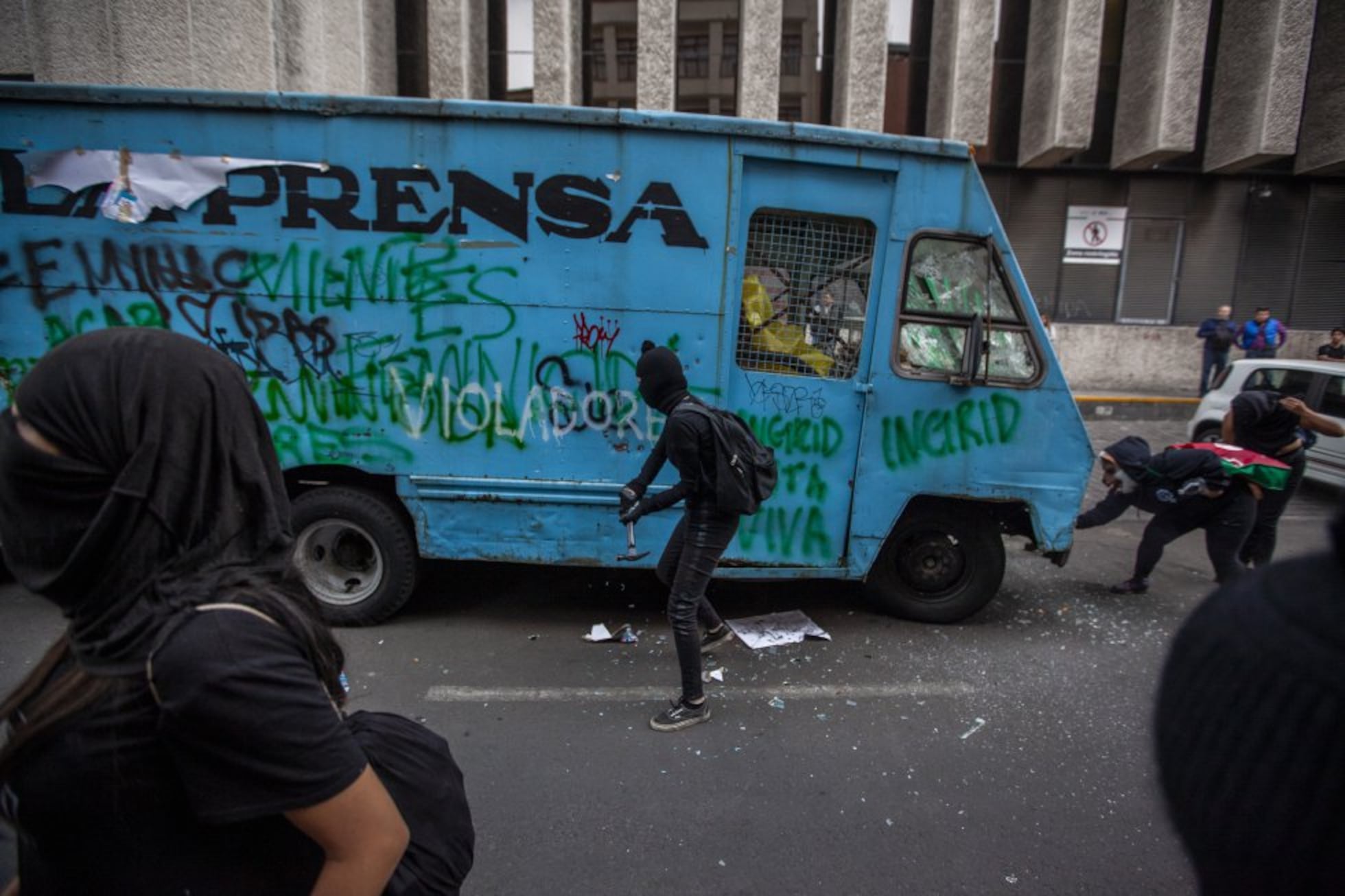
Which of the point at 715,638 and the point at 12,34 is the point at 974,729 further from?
the point at 12,34

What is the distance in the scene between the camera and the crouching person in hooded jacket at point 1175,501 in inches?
192

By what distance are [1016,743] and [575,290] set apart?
Answer: 3.18 m

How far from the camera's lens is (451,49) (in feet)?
38.9

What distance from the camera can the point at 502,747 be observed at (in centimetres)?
333

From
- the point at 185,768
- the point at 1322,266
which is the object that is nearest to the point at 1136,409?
the point at 1322,266

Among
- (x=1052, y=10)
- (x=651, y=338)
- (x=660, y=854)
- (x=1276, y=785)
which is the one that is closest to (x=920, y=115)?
(x=1052, y=10)

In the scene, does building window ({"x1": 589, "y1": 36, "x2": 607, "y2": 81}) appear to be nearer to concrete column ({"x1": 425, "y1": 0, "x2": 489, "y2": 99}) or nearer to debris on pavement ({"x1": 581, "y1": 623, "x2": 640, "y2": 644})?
concrete column ({"x1": 425, "y1": 0, "x2": 489, "y2": 99})

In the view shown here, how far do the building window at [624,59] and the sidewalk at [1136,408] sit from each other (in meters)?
9.58

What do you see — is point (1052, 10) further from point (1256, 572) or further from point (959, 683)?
point (1256, 572)

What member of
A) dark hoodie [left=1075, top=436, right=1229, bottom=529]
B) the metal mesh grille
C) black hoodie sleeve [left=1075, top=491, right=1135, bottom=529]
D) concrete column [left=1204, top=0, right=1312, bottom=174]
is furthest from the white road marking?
concrete column [left=1204, top=0, right=1312, bottom=174]

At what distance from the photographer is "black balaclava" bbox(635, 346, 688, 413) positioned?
351 centimetres

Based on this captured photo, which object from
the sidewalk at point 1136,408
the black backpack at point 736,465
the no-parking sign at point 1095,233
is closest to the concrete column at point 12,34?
the black backpack at point 736,465

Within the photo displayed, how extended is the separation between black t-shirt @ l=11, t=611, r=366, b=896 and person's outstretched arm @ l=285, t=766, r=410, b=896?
0.03 meters

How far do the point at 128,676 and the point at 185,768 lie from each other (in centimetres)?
15
